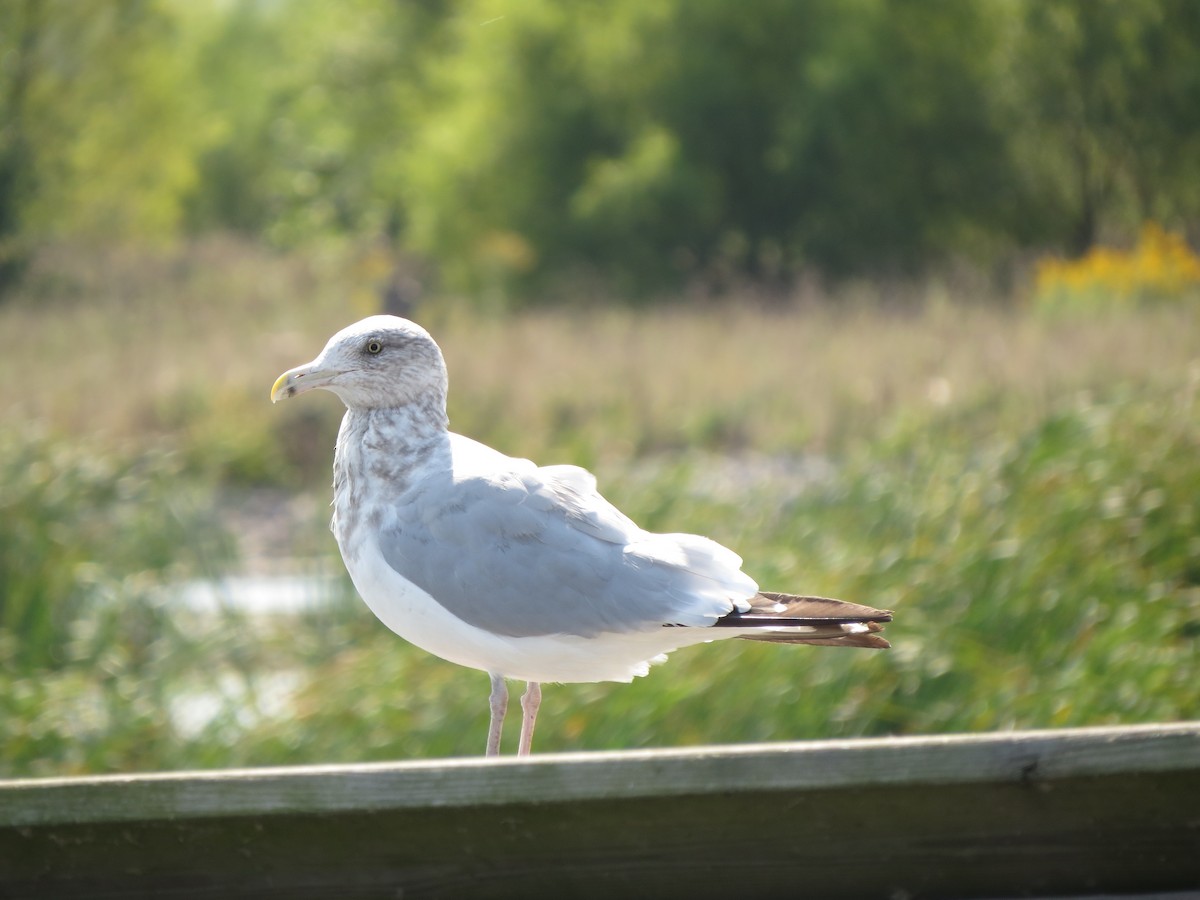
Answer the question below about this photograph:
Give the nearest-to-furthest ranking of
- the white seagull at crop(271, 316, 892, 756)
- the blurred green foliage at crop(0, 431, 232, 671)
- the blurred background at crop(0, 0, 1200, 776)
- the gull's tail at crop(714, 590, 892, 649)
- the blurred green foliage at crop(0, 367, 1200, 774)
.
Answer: the gull's tail at crop(714, 590, 892, 649) → the white seagull at crop(271, 316, 892, 756) → the blurred green foliage at crop(0, 367, 1200, 774) → the blurred background at crop(0, 0, 1200, 776) → the blurred green foliage at crop(0, 431, 232, 671)

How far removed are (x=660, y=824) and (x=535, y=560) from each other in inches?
13.7

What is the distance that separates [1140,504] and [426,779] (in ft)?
12.6

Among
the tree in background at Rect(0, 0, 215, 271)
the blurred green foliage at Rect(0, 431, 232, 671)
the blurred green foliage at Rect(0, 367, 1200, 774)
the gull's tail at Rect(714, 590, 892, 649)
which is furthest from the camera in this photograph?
the tree in background at Rect(0, 0, 215, 271)

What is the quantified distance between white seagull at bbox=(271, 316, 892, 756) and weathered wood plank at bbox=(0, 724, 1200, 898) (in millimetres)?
188

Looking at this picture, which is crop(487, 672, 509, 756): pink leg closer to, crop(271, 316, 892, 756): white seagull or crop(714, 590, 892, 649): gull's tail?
crop(271, 316, 892, 756): white seagull

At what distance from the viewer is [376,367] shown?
1.49m

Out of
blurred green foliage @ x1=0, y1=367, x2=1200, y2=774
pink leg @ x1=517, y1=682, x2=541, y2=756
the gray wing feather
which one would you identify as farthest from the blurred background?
the gray wing feather

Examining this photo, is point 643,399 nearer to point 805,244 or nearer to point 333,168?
point 805,244

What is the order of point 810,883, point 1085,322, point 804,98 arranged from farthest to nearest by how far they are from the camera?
point 804,98
point 1085,322
point 810,883

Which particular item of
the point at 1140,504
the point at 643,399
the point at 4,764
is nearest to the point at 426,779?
the point at 4,764

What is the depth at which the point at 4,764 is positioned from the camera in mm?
3998

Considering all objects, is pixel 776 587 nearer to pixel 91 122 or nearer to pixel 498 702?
pixel 498 702

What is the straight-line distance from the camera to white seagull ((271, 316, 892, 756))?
147 cm

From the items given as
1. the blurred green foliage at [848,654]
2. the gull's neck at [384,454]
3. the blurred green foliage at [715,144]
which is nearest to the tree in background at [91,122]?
the blurred green foliage at [715,144]
